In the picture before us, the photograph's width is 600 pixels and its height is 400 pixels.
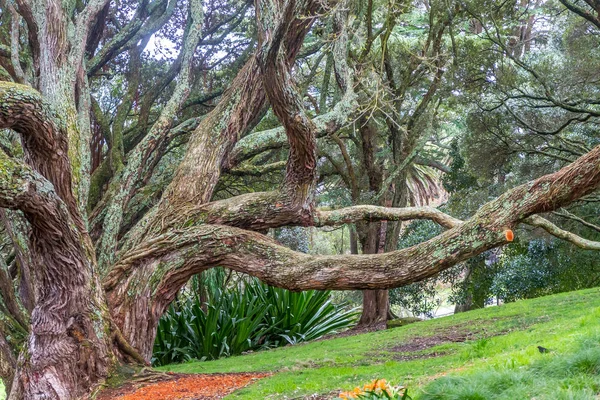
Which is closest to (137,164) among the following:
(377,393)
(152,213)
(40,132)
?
(152,213)

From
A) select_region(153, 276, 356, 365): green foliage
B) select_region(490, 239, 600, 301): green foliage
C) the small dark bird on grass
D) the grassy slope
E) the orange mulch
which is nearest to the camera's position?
the grassy slope

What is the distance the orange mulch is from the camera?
535cm

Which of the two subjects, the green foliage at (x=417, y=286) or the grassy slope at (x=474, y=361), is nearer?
the grassy slope at (x=474, y=361)

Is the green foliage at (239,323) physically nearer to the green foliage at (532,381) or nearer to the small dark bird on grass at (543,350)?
the small dark bird on grass at (543,350)

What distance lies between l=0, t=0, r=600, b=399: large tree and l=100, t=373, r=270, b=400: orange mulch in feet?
1.55

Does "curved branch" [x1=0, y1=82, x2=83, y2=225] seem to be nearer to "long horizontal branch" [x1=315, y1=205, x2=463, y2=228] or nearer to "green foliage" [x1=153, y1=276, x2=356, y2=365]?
"long horizontal branch" [x1=315, y1=205, x2=463, y2=228]

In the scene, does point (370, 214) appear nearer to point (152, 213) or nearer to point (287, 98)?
point (287, 98)

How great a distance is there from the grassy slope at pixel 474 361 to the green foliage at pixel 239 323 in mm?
2075

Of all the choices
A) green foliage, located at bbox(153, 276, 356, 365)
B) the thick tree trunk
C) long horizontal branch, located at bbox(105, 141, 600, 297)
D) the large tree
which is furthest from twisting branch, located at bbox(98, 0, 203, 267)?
the thick tree trunk

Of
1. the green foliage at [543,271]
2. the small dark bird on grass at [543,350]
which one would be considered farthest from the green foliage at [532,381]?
the green foliage at [543,271]

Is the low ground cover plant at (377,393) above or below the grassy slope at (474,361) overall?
above

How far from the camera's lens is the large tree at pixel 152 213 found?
18.3 ft

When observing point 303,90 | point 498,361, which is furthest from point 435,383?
point 303,90

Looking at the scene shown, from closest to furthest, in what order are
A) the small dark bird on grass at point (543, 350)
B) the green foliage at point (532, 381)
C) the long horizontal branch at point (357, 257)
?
1. the green foliage at point (532, 381)
2. the small dark bird on grass at point (543, 350)
3. the long horizontal branch at point (357, 257)
